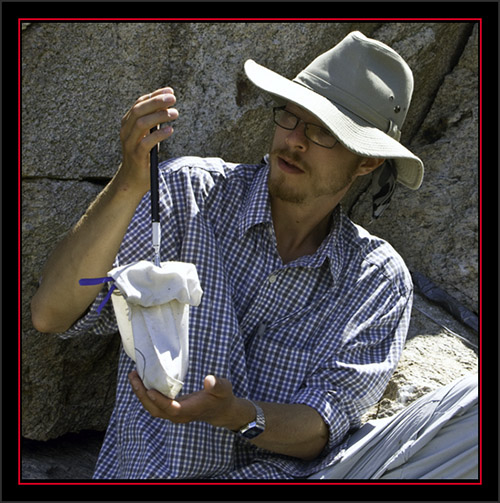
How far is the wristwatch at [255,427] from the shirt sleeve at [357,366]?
222 millimetres

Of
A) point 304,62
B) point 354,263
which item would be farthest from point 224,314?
point 304,62

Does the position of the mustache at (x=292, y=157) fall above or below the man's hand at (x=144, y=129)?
below

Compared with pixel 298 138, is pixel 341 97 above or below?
above

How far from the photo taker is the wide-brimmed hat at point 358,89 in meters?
2.96

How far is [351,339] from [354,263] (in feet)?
1.06

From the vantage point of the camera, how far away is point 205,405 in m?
2.43

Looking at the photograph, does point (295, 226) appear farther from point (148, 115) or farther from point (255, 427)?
point (148, 115)

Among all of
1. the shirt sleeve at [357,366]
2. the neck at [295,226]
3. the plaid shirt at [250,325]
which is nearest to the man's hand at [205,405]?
the plaid shirt at [250,325]

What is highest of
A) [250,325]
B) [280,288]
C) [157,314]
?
[157,314]

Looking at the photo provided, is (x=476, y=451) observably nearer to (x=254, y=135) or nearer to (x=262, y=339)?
(x=262, y=339)

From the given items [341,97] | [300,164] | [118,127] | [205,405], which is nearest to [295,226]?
[300,164]

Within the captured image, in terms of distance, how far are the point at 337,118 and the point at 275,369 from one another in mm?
923

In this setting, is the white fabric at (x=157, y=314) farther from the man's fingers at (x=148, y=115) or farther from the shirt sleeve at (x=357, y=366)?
the shirt sleeve at (x=357, y=366)

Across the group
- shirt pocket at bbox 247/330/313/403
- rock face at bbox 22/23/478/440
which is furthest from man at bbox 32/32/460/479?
rock face at bbox 22/23/478/440
